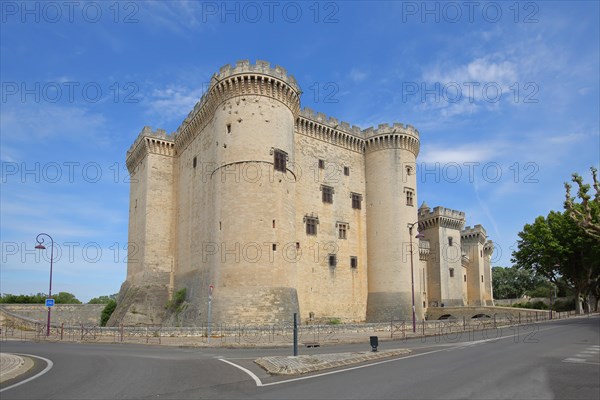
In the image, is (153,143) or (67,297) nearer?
(153,143)

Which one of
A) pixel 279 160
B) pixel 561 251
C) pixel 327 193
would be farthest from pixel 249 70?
pixel 561 251

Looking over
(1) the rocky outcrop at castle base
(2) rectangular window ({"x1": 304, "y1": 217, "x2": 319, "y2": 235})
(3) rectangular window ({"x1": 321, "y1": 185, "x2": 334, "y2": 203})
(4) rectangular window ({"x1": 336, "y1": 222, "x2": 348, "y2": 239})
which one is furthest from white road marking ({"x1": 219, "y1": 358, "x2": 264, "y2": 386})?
(4) rectangular window ({"x1": 336, "y1": 222, "x2": 348, "y2": 239})

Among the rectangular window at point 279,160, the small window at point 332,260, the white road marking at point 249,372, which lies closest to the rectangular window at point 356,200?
the small window at point 332,260

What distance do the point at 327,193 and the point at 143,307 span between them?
18.2 metres

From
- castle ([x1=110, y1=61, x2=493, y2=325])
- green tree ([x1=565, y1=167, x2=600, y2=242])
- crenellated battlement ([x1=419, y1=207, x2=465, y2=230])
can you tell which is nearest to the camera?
green tree ([x1=565, y1=167, x2=600, y2=242])

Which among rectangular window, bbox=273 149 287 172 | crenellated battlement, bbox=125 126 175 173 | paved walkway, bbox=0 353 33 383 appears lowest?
paved walkway, bbox=0 353 33 383

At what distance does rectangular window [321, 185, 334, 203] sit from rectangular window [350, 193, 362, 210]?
281 centimetres

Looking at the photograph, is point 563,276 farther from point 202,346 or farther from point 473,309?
point 202,346

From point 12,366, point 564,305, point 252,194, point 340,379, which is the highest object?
point 252,194

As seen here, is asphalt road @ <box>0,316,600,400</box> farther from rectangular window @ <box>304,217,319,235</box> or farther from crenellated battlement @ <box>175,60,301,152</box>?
rectangular window @ <box>304,217,319,235</box>

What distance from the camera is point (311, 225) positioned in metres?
40.9

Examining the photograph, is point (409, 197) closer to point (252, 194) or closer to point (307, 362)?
point (252, 194)

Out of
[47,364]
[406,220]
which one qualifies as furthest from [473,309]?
[47,364]

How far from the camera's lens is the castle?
3316cm
